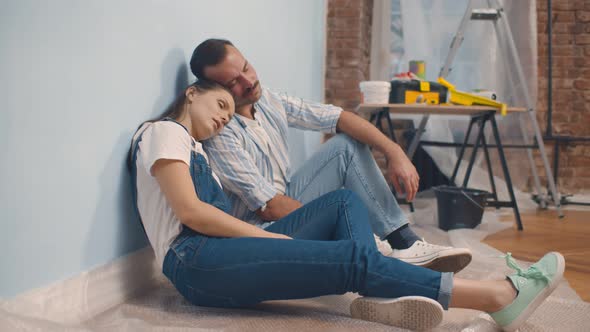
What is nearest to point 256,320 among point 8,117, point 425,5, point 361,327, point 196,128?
point 361,327

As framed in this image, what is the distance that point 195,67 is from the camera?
140 cm

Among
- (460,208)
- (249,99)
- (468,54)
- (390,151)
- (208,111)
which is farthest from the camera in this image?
(468,54)

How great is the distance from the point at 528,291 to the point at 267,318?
0.53 metres

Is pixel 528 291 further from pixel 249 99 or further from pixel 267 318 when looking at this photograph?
pixel 249 99

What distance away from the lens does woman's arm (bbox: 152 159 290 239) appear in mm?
1022

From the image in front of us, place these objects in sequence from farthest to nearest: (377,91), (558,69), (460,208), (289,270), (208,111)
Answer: (558,69)
(377,91)
(460,208)
(208,111)
(289,270)

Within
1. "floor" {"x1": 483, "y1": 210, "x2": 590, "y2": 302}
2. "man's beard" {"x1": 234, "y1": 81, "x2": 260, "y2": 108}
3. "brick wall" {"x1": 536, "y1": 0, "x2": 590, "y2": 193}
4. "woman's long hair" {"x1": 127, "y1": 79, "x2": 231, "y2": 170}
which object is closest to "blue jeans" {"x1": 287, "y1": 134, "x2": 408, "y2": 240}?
"man's beard" {"x1": 234, "y1": 81, "x2": 260, "y2": 108}

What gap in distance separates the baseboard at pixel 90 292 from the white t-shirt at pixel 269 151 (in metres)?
0.45

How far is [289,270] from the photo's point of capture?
0.99 meters

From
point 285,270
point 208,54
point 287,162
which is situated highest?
point 208,54

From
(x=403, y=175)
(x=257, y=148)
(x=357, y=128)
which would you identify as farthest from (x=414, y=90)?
(x=257, y=148)

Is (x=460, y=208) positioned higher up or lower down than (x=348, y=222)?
lower down

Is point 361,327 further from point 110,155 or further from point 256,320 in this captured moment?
point 110,155

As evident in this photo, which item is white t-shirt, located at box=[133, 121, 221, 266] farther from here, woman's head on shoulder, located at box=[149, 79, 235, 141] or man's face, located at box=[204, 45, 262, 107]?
man's face, located at box=[204, 45, 262, 107]
